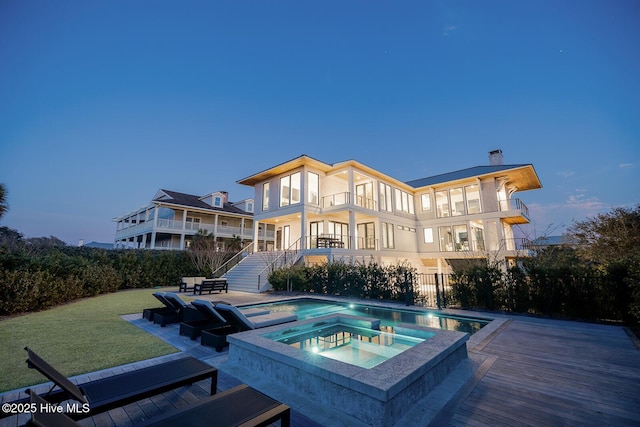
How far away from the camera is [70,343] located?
5.20 meters

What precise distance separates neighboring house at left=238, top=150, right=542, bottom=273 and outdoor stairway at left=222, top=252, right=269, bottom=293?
8.20 feet

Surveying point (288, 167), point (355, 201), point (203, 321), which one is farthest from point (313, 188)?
point (203, 321)

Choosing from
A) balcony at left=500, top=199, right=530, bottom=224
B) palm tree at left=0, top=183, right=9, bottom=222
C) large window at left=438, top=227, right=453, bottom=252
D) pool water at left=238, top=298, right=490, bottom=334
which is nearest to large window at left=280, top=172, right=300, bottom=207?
pool water at left=238, top=298, right=490, bottom=334

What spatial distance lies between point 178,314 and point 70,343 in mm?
2212

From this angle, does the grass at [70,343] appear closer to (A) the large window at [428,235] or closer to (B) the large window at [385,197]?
(B) the large window at [385,197]

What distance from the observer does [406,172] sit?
96750 mm

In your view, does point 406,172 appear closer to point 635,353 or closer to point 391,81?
point 391,81

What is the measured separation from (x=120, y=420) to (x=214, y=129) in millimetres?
42360

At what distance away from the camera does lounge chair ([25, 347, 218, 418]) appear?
7.01 feet

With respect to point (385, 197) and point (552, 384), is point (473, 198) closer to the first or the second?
point (385, 197)

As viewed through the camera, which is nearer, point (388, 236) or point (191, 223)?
point (388, 236)

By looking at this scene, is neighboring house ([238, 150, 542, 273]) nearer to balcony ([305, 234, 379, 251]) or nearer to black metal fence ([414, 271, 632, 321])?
balcony ([305, 234, 379, 251])

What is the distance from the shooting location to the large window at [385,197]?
20406 mm

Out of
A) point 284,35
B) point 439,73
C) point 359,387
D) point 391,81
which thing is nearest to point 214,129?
point 284,35
